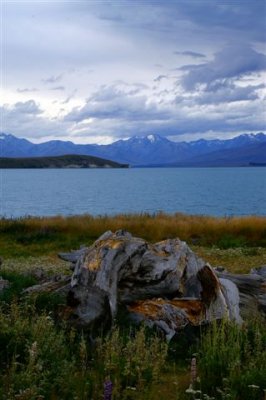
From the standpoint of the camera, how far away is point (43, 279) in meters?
13.1

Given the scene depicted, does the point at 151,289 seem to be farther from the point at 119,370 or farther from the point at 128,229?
the point at 128,229

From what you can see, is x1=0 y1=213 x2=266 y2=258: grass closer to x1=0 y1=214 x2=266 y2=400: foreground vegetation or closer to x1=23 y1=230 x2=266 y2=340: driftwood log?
x1=0 y1=214 x2=266 y2=400: foreground vegetation

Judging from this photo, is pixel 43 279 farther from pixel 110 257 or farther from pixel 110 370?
pixel 110 370

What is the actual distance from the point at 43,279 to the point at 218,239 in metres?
13.7

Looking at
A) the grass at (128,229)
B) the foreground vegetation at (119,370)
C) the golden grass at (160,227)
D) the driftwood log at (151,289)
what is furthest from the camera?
A: the golden grass at (160,227)

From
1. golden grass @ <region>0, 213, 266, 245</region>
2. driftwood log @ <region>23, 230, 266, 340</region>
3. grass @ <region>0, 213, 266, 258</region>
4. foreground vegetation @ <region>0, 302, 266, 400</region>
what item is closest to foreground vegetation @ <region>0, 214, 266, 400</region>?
foreground vegetation @ <region>0, 302, 266, 400</region>

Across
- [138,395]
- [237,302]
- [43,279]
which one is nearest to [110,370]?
[138,395]

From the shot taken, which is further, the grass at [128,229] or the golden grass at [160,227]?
the golden grass at [160,227]

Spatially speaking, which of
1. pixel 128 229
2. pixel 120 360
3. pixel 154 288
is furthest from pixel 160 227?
pixel 120 360

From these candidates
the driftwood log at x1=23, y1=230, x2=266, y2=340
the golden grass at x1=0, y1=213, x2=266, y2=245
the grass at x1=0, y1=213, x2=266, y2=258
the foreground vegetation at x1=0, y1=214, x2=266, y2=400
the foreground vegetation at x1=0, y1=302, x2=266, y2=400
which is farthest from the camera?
the golden grass at x1=0, y1=213, x2=266, y2=245

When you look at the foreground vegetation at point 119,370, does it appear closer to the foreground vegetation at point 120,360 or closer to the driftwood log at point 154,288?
the foreground vegetation at point 120,360

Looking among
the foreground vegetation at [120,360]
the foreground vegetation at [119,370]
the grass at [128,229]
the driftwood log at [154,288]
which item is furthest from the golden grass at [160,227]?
the foreground vegetation at [119,370]

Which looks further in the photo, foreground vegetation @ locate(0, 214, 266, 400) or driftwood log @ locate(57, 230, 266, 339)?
driftwood log @ locate(57, 230, 266, 339)

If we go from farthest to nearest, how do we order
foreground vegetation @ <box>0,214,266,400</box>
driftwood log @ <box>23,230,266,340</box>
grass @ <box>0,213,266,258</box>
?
grass @ <box>0,213,266,258</box>
driftwood log @ <box>23,230,266,340</box>
foreground vegetation @ <box>0,214,266,400</box>
